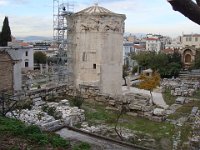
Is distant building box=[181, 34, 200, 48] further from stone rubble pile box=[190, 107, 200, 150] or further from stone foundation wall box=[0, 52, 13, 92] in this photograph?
stone foundation wall box=[0, 52, 13, 92]

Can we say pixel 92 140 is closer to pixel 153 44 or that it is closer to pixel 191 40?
pixel 191 40

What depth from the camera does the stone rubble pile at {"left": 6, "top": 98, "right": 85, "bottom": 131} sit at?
35.1ft

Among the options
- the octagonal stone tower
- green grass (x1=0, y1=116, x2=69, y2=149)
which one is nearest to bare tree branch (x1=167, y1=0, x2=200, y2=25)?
green grass (x1=0, y1=116, x2=69, y2=149)

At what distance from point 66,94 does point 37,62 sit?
43653 mm

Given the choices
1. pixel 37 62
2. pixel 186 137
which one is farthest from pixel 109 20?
pixel 37 62

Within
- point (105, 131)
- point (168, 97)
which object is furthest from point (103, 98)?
point (168, 97)

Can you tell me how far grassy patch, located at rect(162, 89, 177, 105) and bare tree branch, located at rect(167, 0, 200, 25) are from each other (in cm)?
2077

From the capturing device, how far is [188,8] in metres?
3.23

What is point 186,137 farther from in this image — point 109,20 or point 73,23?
point 73,23

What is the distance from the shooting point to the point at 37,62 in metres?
59.4

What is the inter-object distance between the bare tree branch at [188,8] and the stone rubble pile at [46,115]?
7127mm

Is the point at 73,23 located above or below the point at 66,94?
above

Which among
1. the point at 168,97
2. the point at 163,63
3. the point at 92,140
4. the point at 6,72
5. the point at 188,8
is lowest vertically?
the point at 168,97

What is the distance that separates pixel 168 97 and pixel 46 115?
658 inches
